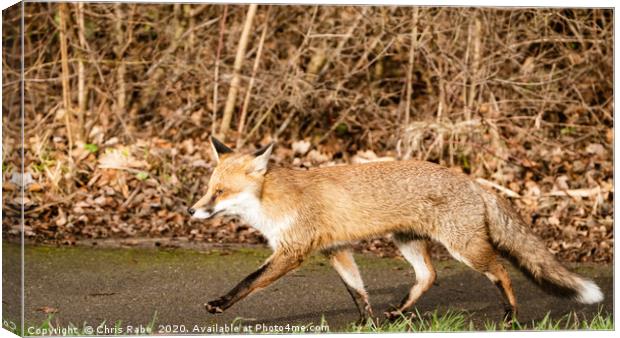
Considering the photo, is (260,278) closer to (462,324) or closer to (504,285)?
(462,324)

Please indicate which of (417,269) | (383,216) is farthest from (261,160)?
(417,269)

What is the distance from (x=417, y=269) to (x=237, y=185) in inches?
49.5

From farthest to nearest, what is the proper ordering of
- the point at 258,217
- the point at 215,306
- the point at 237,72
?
the point at 237,72 → the point at 258,217 → the point at 215,306

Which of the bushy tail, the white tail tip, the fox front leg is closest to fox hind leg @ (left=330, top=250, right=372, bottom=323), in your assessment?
the fox front leg

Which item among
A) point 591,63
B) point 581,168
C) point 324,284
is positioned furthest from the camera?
point 581,168

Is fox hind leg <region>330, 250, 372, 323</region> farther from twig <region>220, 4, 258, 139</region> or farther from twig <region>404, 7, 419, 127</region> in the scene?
twig <region>220, 4, 258, 139</region>

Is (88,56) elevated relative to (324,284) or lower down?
elevated

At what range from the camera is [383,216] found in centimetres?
568

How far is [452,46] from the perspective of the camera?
8.00 meters

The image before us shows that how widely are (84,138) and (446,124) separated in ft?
10.1

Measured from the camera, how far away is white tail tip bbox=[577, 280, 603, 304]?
570cm

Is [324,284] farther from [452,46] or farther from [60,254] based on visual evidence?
[452,46]

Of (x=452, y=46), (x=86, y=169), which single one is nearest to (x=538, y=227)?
(x=452, y=46)

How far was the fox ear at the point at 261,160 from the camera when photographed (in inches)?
215
